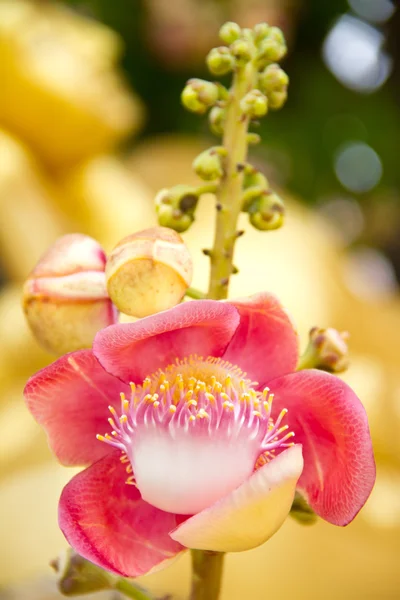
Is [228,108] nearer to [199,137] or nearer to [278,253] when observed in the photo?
[278,253]

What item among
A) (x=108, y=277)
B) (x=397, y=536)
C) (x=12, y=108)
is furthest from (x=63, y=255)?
(x=12, y=108)

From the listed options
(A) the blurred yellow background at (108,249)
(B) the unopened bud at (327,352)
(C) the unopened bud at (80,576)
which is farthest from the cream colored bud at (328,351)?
(A) the blurred yellow background at (108,249)

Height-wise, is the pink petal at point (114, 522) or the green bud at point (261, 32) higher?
the green bud at point (261, 32)

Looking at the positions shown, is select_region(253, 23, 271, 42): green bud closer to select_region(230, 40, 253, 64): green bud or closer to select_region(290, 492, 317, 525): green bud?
select_region(230, 40, 253, 64): green bud

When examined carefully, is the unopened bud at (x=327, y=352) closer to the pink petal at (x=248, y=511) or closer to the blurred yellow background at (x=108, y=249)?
the pink petal at (x=248, y=511)

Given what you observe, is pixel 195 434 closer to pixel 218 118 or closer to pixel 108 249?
pixel 218 118

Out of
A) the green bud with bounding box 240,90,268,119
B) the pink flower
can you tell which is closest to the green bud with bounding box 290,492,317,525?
the pink flower
